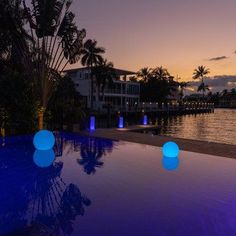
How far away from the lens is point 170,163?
1047cm

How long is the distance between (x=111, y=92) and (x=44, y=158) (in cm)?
5479

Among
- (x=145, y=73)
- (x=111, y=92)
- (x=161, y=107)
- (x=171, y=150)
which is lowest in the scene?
(x=161, y=107)

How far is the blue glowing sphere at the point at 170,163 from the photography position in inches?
384

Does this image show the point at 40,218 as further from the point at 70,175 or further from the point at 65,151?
the point at 65,151

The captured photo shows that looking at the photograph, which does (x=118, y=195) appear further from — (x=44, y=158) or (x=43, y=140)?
(x=43, y=140)

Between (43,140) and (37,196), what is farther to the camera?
(43,140)

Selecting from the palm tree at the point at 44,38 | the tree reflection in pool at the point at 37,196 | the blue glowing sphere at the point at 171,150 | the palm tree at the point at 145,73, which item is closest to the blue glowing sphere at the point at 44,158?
the tree reflection in pool at the point at 37,196

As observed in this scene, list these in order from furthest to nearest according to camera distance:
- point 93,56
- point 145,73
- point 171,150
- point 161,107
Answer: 1. point 145,73
2. point 161,107
3. point 93,56
4. point 171,150

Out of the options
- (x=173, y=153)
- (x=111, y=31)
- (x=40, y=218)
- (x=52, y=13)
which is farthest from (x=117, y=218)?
(x=111, y=31)

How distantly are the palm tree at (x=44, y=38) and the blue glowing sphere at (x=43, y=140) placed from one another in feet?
18.5

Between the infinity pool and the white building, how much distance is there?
154 feet

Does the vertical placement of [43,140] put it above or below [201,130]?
above

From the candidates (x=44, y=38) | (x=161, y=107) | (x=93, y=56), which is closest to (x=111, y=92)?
(x=93, y=56)

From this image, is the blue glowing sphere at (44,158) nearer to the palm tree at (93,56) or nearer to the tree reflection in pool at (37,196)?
the tree reflection in pool at (37,196)
